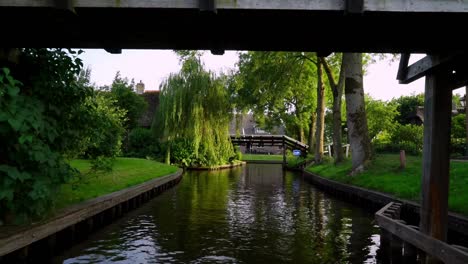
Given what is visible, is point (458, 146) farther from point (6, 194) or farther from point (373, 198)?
point (6, 194)

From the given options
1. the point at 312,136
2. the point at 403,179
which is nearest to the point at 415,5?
the point at 403,179

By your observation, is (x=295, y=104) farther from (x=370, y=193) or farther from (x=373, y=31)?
(x=373, y=31)

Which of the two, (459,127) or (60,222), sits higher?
(459,127)

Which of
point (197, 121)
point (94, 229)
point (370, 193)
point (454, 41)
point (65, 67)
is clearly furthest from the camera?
point (197, 121)

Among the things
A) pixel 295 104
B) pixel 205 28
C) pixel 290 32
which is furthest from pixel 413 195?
pixel 295 104

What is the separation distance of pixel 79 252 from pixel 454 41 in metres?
8.09

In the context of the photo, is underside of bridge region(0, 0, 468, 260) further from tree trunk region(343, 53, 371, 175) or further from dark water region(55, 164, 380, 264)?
tree trunk region(343, 53, 371, 175)

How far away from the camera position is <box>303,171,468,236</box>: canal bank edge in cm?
958

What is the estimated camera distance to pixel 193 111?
107ft

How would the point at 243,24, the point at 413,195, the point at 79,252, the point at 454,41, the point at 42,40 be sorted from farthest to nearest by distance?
the point at 413,195
the point at 79,252
the point at 42,40
the point at 454,41
the point at 243,24

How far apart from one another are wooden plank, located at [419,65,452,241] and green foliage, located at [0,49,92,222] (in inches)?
Answer: 245

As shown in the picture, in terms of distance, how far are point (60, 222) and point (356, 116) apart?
15387 mm

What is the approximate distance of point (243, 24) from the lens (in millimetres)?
6539

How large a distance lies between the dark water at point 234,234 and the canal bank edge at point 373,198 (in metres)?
0.50
